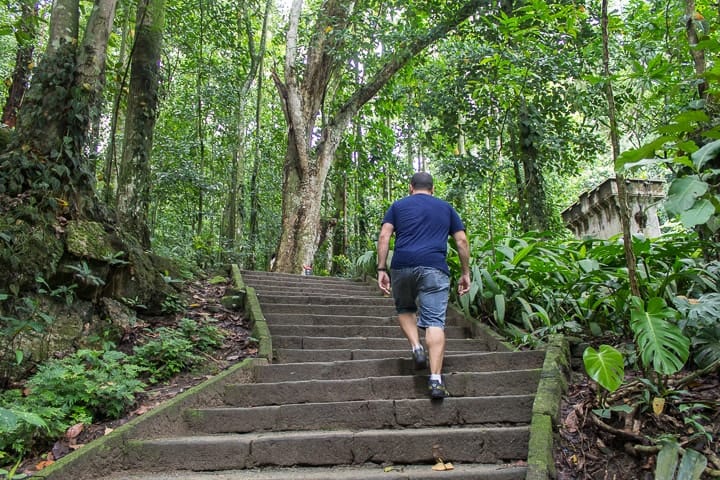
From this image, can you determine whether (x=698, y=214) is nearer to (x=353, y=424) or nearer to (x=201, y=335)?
(x=353, y=424)

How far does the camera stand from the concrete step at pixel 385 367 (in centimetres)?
436

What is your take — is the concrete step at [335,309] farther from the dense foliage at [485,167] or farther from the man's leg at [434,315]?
the man's leg at [434,315]

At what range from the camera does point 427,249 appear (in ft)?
13.3

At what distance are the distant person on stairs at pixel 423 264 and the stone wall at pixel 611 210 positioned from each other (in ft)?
16.3

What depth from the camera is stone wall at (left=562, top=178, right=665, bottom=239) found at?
8.62 m

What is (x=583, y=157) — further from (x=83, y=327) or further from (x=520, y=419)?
(x=83, y=327)

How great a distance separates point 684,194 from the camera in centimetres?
240

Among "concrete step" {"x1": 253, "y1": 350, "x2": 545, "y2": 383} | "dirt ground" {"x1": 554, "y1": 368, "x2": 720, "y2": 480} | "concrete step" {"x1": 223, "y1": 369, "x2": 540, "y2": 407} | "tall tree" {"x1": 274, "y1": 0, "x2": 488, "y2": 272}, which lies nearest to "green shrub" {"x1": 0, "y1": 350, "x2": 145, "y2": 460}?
"concrete step" {"x1": 223, "y1": 369, "x2": 540, "y2": 407}

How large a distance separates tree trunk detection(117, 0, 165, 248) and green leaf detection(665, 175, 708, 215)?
6495mm

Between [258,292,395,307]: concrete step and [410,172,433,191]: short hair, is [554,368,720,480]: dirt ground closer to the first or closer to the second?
[410,172,433,191]: short hair

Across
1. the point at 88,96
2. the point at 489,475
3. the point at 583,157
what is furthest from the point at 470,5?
the point at 489,475

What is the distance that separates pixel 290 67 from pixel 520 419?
33.6ft

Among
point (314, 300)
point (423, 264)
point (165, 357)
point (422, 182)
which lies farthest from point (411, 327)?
point (314, 300)

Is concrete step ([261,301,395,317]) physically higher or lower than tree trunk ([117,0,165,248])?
lower
